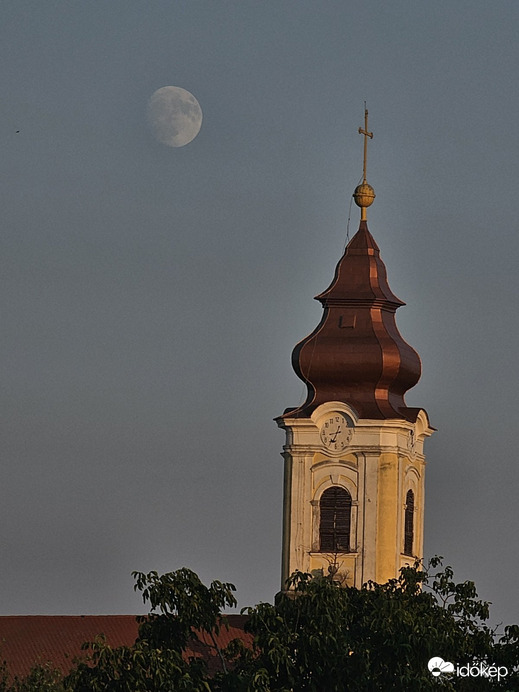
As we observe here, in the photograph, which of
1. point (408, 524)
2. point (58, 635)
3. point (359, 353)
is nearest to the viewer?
point (58, 635)

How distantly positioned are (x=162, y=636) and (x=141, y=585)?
105cm

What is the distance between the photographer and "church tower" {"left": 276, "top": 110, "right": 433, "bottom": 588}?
59281 millimetres

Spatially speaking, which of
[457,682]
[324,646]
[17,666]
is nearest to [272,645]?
[324,646]

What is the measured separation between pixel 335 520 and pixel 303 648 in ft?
60.2

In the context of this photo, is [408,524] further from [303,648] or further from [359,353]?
[303,648]

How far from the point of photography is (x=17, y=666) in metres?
57.0

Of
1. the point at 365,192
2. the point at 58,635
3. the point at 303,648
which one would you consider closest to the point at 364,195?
the point at 365,192

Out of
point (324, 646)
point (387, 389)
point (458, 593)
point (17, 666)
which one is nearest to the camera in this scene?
point (324, 646)

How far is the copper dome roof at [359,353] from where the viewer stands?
60.2 metres

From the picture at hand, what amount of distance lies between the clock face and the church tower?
0.08 feet

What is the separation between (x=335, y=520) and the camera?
5959cm

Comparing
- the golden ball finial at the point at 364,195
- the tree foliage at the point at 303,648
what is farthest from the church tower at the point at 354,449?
the tree foliage at the point at 303,648

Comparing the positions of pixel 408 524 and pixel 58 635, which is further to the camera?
pixel 408 524

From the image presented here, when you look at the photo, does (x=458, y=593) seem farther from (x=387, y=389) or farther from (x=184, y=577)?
(x=387, y=389)
